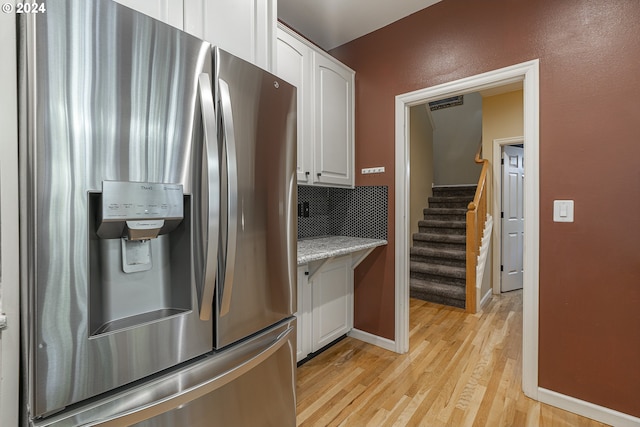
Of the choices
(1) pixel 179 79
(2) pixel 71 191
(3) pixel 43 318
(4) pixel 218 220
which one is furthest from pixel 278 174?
(3) pixel 43 318

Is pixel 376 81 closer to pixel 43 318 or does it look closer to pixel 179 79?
pixel 179 79

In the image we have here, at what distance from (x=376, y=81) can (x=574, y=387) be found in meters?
2.46

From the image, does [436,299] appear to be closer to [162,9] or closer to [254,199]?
[254,199]

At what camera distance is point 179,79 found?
2.73 feet

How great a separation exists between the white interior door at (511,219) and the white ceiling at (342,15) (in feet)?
8.39

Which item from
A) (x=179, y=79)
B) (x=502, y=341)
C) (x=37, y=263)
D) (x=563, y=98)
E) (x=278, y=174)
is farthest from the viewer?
(x=502, y=341)

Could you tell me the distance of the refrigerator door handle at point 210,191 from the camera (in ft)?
2.81

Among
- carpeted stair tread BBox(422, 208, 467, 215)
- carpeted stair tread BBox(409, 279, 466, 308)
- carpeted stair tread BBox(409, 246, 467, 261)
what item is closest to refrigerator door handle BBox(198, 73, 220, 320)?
carpeted stair tread BBox(409, 279, 466, 308)

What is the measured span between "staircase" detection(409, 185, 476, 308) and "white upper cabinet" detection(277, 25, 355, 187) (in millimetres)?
1912

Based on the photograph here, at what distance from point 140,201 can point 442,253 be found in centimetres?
375

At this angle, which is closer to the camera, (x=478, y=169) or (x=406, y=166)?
(x=406, y=166)

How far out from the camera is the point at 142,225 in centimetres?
76

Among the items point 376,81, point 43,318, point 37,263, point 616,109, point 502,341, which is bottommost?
point 502,341

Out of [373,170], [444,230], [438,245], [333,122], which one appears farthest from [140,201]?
[444,230]
